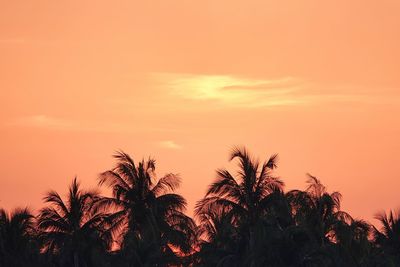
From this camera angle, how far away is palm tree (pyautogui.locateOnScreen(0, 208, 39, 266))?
78.4 metres

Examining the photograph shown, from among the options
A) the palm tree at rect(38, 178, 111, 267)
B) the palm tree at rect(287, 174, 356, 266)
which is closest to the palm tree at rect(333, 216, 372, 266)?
the palm tree at rect(287, 174, 356, 266)

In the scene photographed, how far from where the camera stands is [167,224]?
84.5m

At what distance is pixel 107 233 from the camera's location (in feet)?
275

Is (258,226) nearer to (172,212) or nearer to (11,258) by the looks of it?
(172,212)

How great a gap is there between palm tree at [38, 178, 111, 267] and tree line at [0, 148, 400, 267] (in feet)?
0.23

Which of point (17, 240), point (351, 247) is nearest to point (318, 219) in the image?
point (351, 247)

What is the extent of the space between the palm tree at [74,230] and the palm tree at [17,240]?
2.58m

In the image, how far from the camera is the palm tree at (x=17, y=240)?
7838 cm

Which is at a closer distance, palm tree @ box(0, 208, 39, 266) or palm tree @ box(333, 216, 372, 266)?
palm tree @ box(333, 216, 372, 266)

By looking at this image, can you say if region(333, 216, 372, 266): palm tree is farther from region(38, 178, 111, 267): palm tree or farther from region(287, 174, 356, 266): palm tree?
region(38, 178, 111, 267): palm tree

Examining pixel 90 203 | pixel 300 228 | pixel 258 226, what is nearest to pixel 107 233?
pixel 90 203

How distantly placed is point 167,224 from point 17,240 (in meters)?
11.1

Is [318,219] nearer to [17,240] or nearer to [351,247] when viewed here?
[351,247]

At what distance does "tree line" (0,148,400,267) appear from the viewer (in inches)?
2970
